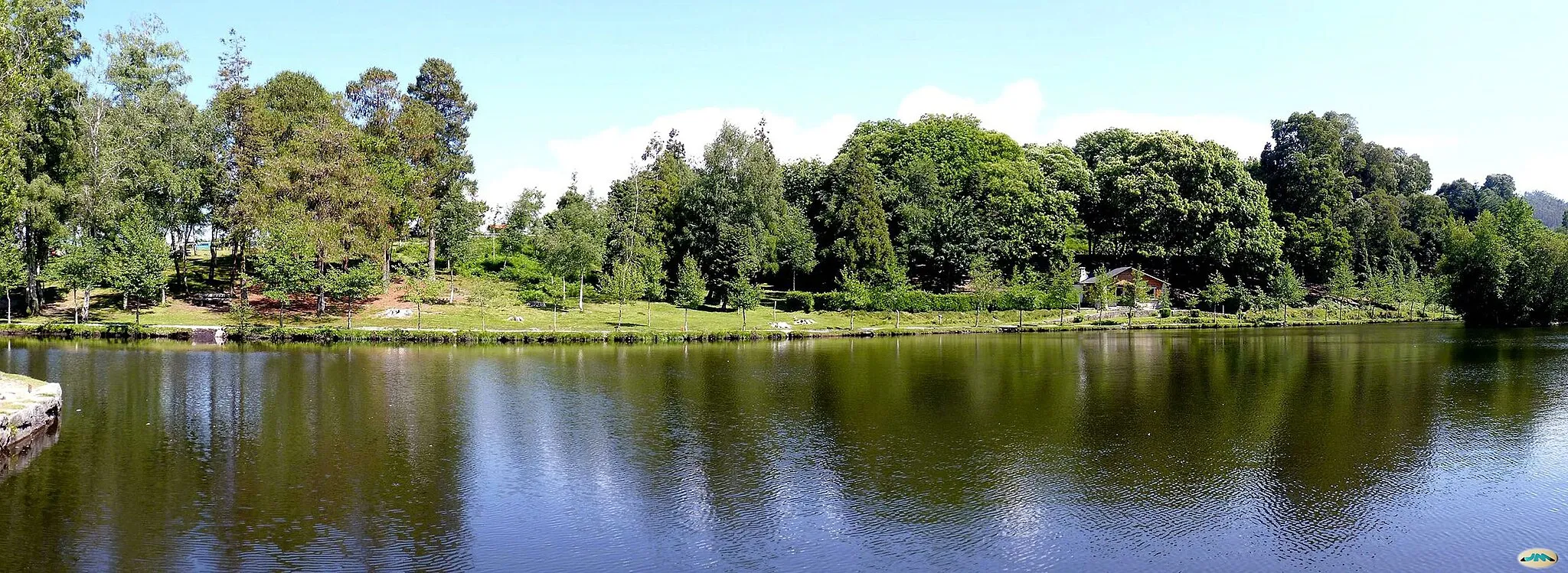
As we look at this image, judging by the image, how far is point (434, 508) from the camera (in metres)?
19.1

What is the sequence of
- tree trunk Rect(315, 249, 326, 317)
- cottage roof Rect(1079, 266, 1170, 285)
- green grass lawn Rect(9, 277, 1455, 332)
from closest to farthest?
green grass lawn Rect(9, 277, 1455, 332) < tree trunk Rect(315, 249, 326, 317) < cottage roof Rect(1079, 266, 1170, 285)

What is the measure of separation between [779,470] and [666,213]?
176 ft

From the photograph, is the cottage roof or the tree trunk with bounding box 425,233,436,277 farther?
the cottage roof

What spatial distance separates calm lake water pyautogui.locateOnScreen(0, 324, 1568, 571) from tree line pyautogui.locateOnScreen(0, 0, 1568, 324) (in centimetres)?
1693

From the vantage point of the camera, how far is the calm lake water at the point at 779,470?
16781mm

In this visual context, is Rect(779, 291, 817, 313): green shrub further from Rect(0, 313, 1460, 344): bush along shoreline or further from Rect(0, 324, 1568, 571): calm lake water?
Rect(0, 324, 1568, 571): calm lake water

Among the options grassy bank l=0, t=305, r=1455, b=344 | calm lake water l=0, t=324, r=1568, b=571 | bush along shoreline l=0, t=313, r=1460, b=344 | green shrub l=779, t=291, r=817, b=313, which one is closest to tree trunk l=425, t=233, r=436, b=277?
grassy bank l=0, t=305, r=1455, b=344

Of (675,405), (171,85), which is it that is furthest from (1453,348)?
(171,85)

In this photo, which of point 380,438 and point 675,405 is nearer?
point 380,438

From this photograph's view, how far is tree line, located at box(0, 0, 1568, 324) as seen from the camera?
181 ft

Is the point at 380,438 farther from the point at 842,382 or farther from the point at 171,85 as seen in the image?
the point at 171,85

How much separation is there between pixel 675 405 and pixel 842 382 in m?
8.30

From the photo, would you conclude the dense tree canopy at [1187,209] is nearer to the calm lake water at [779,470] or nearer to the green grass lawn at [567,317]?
the green grass lawn at [567,317]

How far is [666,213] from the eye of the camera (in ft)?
244
